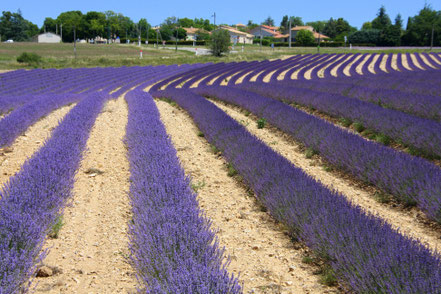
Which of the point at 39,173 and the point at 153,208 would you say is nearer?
the point at 153,208

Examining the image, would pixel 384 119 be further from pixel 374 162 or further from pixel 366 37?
pixel 366 37

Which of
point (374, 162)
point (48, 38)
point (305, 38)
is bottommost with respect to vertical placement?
point (374, 162)

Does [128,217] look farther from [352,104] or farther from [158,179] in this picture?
[352,104]

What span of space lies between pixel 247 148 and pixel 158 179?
2.12m

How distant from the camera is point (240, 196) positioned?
5.40 metres

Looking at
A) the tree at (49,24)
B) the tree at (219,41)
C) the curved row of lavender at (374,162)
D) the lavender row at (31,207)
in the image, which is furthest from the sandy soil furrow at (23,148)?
the tree at (49,24)

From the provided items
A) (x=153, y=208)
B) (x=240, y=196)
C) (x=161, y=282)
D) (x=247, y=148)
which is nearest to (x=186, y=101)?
(x=247, y=148)

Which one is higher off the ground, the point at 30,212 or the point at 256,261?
the point at 30,212

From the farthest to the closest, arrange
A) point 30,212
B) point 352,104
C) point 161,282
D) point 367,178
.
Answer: point 352,104 → point 367,178 → point 30,212 → point 161,282

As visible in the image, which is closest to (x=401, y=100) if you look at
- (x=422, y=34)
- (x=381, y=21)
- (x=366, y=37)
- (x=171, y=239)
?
(x=171, y=239)

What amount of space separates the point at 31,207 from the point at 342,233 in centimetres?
291

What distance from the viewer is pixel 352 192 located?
553 centimetres

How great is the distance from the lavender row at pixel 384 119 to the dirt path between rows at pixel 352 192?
5.63ft

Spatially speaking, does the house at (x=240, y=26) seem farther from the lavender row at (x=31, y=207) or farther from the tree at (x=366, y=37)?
the lavender row at (x=31, y=207)
